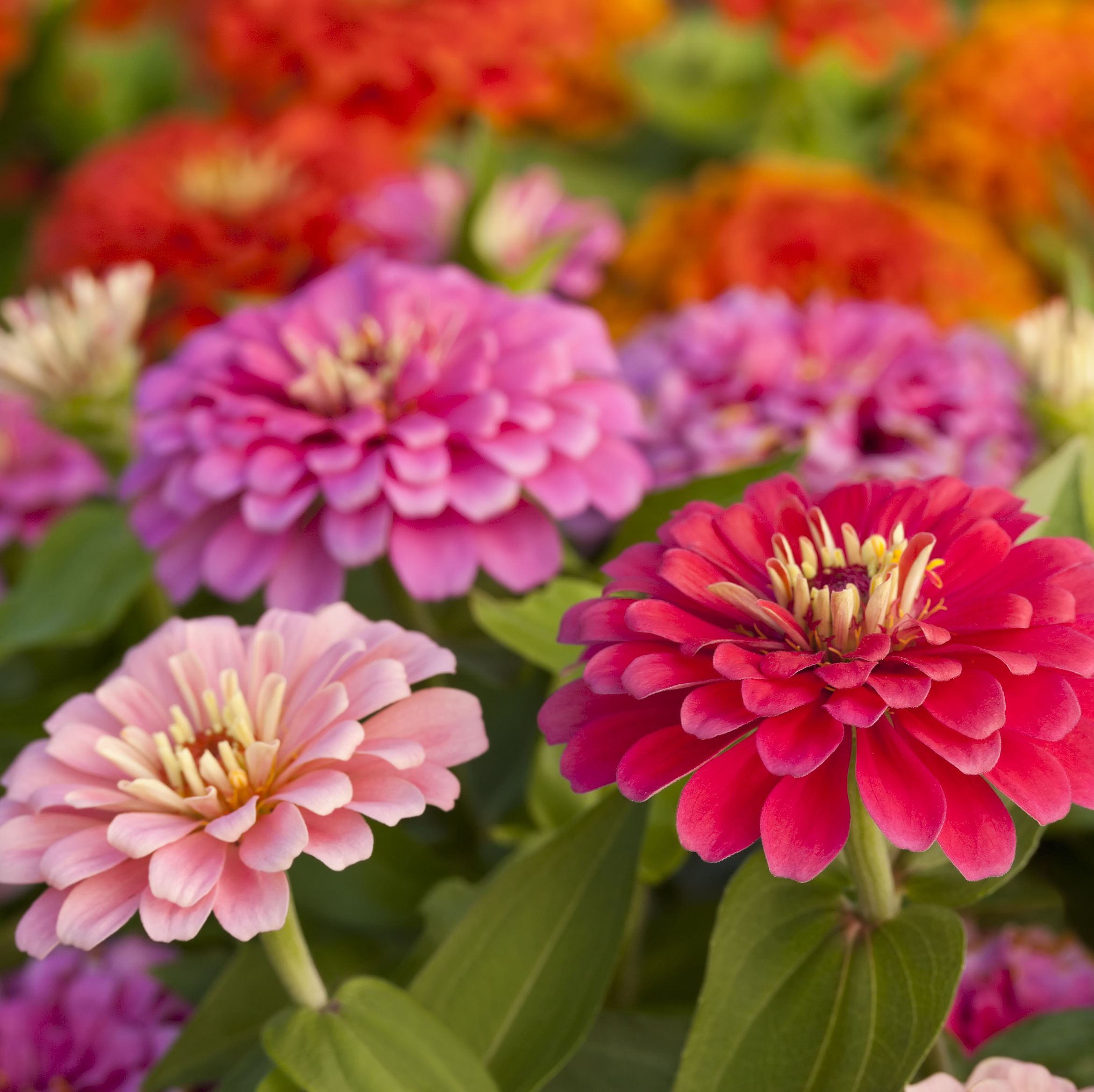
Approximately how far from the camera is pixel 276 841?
328mm

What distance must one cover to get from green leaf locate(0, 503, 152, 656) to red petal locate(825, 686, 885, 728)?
1.20ft

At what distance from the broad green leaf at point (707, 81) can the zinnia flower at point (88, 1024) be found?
32.5 inches

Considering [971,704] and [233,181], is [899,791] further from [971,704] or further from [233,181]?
[233,181]

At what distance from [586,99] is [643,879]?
92 centimetres

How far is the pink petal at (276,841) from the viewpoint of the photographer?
0.32m

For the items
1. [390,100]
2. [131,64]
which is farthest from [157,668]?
[131,64]

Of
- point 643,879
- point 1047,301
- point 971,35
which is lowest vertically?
point 1047,301

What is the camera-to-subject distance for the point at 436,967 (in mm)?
415

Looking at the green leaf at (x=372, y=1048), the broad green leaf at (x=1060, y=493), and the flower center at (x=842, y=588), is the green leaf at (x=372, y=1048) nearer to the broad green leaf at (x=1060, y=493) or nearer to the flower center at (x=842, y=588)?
the flower center at (x=842, y=588)

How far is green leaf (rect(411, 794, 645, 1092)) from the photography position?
0.41 metres

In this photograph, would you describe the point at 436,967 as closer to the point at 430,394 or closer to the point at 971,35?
the point at 430,394

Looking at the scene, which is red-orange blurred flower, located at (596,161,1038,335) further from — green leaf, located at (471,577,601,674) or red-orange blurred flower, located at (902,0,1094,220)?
green leaf, located at (471,577,601,674)

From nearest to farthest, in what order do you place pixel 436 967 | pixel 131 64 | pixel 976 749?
1. pixel 976 749
2. pixel 436 967
3. pixel 131 64

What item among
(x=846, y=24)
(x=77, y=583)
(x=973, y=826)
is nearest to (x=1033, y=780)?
(x=973, y=826)
